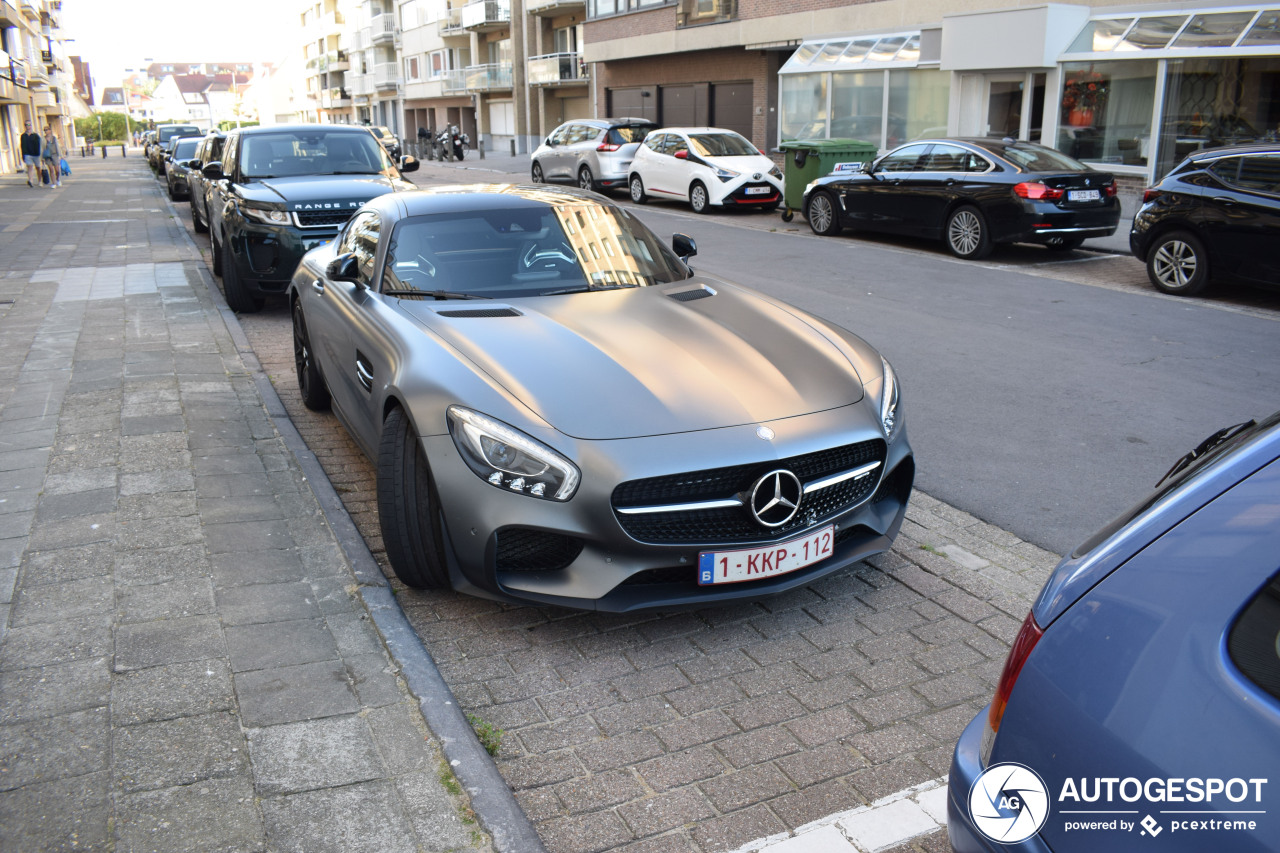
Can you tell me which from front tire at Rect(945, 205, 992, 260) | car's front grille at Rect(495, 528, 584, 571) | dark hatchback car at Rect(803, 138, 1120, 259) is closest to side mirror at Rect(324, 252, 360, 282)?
car's front grille at Rect(495, 528, 584, 571)

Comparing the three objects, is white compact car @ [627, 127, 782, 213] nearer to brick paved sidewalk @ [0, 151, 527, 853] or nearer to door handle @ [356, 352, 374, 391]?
brick paved sidewalk @ [0, 151, 527, 853]

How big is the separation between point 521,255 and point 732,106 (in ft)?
86.6

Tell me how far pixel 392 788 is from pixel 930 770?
1.52 meters

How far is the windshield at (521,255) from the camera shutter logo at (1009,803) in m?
3.40

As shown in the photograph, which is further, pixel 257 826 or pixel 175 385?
pixel 175 385

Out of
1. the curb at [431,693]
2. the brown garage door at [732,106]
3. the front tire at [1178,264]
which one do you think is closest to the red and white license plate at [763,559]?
the curb at [431,693]

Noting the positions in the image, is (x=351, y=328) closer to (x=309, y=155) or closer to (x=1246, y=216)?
(x=309, y=155)

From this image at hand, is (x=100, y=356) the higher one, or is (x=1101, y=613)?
(x=1101, y=613)

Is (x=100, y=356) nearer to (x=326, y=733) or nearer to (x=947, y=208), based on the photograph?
(x=326, y=733)

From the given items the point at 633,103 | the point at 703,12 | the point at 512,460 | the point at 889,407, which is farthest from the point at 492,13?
the point at 512,460

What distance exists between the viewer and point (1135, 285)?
11.3 meters

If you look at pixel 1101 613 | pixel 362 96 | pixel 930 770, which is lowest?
pixel 930 770

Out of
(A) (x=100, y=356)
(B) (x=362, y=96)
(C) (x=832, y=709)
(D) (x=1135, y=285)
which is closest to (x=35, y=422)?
(A) (x=100, y=356)

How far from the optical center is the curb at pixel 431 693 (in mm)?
2664
